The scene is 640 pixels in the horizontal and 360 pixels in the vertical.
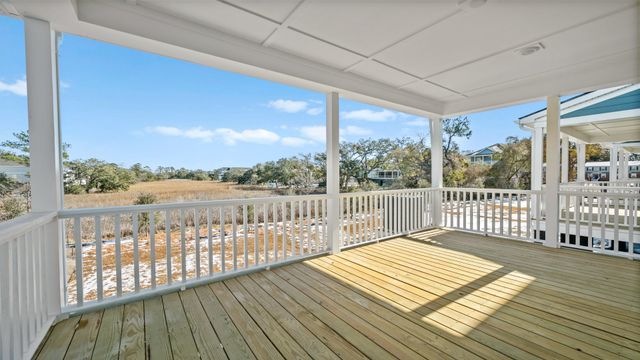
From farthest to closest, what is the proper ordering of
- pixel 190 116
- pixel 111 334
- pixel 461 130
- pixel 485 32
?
1. pixel 461 130
2. pixel 190 116
3. pixel 485 32
4. pixel 111 334

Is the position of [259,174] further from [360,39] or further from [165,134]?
[360,39]

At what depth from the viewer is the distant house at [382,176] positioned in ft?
20.2

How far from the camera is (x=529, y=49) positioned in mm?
2791

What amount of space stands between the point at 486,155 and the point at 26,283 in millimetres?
11603

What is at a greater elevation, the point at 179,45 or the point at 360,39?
the point at 360,39

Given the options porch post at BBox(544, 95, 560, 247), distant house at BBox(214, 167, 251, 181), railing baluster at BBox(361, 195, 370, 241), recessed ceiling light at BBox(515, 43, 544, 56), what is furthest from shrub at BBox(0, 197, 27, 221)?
porch post at BBox(544, 95, 560, 247)

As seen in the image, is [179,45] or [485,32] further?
[485,32]

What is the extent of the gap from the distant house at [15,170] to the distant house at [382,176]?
17.7 feet

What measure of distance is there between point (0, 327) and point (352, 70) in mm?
3579

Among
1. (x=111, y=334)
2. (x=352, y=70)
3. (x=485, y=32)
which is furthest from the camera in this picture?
(x=352, y=70)

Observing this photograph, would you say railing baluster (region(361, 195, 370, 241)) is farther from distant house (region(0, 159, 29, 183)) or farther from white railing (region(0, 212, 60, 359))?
distant house (region(0, 159, 29, 183))

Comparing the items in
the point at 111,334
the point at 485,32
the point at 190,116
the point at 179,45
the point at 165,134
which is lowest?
the point at 111,334

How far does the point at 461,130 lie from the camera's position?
371 inches

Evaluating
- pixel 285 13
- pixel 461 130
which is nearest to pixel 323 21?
pixel 285 13
